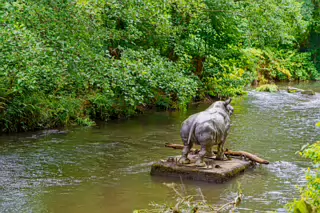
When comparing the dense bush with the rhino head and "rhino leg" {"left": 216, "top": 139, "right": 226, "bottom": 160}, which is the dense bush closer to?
the rhino head

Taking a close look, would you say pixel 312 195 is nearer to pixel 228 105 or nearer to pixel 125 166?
pixel 228 105

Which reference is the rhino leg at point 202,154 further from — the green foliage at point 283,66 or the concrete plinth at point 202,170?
the green foliage at point 283,66

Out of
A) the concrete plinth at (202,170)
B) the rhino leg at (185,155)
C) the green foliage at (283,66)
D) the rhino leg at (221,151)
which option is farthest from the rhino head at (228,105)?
the green foliage at (283,66)

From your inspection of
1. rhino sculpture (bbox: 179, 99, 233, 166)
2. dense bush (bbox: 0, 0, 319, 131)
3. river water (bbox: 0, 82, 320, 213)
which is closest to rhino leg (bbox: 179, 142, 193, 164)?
rhino sculpture (bbox: 179, 99, 233, 166)

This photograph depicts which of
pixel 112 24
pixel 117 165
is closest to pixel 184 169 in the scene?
pixel 117 165

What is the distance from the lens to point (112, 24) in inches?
707

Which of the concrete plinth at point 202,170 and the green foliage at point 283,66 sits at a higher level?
the green foliage at point 283,66

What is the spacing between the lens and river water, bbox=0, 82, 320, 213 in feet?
28.7

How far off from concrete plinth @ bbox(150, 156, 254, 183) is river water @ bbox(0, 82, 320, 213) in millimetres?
164

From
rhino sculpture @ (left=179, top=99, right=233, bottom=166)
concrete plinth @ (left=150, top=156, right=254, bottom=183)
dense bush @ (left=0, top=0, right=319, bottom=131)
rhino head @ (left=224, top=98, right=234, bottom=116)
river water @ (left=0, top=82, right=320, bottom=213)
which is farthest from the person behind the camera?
dense bush @ (left=0, top=0, right=319, bottom=131)

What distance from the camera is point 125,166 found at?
11281 mm

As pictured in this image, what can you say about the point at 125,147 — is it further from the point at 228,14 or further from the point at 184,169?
the point at 228,14

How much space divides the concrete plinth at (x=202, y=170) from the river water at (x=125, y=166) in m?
0.16

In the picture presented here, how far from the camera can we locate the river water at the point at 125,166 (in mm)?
8758
